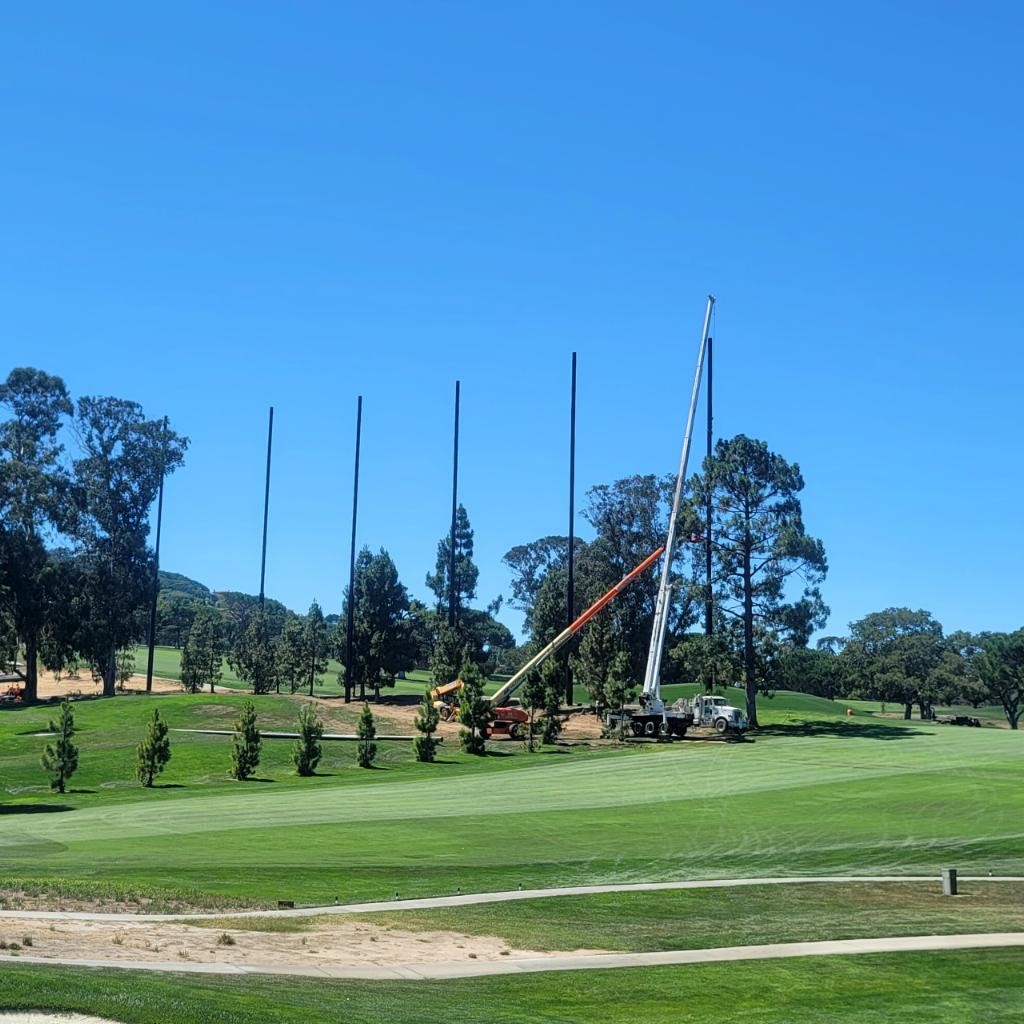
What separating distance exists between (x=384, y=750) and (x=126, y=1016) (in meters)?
52.4

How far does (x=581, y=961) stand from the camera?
778 inches

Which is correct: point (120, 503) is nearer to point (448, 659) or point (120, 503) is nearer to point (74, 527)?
point (74, 527)

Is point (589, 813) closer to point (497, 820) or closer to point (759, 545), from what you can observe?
point (497, 820)

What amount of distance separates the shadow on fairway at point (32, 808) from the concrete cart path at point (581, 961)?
92.2 ft

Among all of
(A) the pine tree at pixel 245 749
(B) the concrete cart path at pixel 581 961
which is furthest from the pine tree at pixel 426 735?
(B) the concrete cart path at pixel 581 961

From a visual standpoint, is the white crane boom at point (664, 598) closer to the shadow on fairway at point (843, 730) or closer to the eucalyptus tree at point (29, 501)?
the shadow on fairway at point (843, 730)

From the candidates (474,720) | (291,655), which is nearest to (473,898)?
(474,720)

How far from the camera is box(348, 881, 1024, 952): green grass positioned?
22.0 metres

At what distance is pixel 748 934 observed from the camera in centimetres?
2253

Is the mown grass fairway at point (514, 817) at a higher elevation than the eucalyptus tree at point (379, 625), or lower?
lower

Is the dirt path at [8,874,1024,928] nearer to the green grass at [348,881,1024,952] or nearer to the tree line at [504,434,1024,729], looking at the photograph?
the green grass at [348,881,1024,952]

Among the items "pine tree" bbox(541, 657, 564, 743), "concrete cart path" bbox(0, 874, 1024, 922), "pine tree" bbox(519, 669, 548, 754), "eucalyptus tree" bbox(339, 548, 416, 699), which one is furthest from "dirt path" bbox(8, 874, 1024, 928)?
"eucalyptus tree" bbox(339, 548, 416, 699)

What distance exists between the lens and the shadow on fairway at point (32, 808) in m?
43.5

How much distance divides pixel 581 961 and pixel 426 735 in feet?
141
